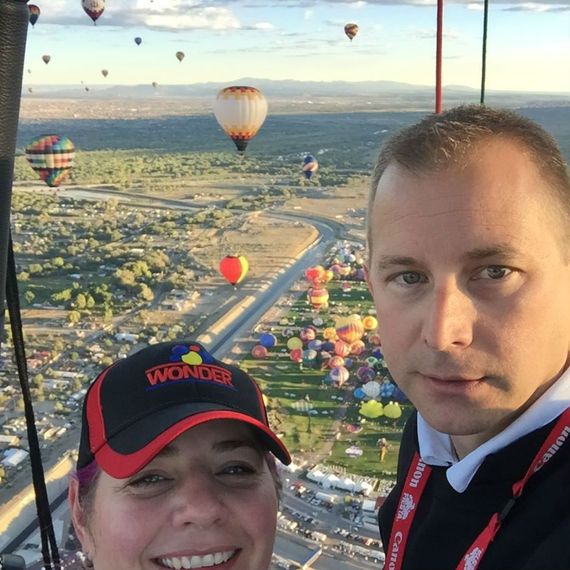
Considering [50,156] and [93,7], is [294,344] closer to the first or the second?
[50,156]

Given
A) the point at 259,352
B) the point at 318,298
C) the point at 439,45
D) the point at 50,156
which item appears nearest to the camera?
the point at 439,45

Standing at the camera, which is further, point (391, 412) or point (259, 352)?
point (259, 352)

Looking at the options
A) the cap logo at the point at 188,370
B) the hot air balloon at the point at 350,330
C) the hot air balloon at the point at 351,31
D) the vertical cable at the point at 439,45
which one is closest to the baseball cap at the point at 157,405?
the cap logo at the point at 188,370

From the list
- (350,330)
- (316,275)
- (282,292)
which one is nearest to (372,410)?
(350,330)

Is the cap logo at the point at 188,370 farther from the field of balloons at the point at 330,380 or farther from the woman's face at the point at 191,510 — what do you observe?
the field of balloons at the point at 330,380

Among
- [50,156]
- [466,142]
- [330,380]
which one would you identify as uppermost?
[466,142]

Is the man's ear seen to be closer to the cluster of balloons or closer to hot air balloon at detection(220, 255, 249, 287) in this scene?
the cluster of balloons

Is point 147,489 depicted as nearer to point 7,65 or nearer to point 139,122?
point 7,65
